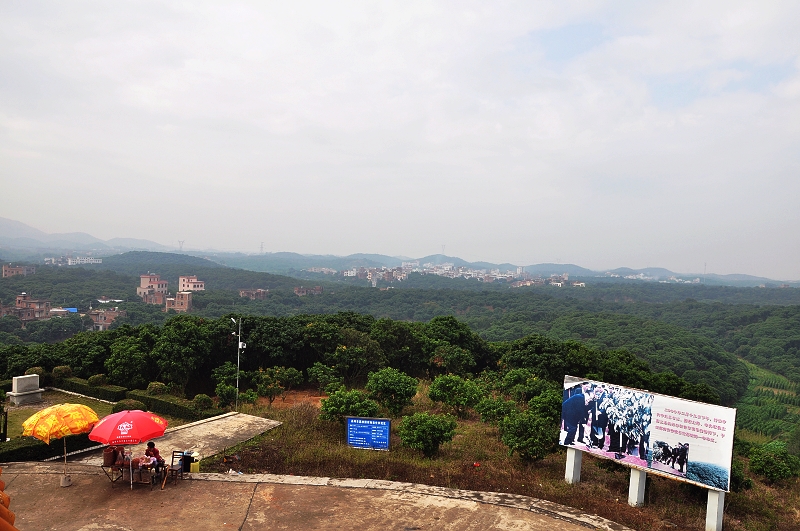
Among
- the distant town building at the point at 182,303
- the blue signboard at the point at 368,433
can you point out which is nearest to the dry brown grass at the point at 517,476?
the blue signboard at the point at 368,433

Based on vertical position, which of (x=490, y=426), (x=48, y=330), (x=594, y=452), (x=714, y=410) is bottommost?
(x=48, y=330)

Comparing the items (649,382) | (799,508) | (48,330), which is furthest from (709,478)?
(48,330)

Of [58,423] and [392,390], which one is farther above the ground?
[58,423]

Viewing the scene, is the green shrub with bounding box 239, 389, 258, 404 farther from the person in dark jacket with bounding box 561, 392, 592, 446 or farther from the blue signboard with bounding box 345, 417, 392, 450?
the person in dark jacket with bounding box 561, 392, 592, 446

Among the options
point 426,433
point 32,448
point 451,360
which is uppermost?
point 426,433

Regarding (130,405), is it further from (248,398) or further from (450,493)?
(450,493)

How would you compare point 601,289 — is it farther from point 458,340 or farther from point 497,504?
point 497,504

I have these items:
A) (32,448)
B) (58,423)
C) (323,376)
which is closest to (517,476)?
(58,423)
